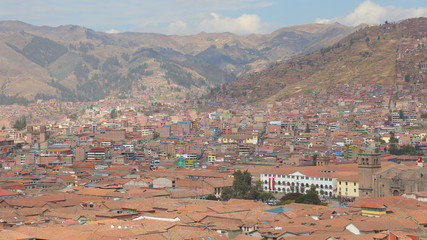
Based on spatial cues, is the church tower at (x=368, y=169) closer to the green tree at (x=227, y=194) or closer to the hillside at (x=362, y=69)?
the green tree at (x=227, y=194)

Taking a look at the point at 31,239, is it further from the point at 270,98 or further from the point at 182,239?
the point at 270,98

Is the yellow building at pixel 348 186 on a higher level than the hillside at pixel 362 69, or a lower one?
lower

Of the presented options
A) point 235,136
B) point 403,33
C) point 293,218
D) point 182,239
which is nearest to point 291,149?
point 235,136

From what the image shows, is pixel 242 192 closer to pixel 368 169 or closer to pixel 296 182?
pixel 368 169

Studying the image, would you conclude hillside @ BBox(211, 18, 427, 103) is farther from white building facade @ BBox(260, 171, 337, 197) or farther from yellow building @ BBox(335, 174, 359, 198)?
yellow building @ BBox(335, 174, 359, 198)

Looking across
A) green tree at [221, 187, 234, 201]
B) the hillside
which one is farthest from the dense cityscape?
the hillside

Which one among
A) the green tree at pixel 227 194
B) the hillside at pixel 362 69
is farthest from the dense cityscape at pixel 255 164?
the hillside at pixel 362 69
